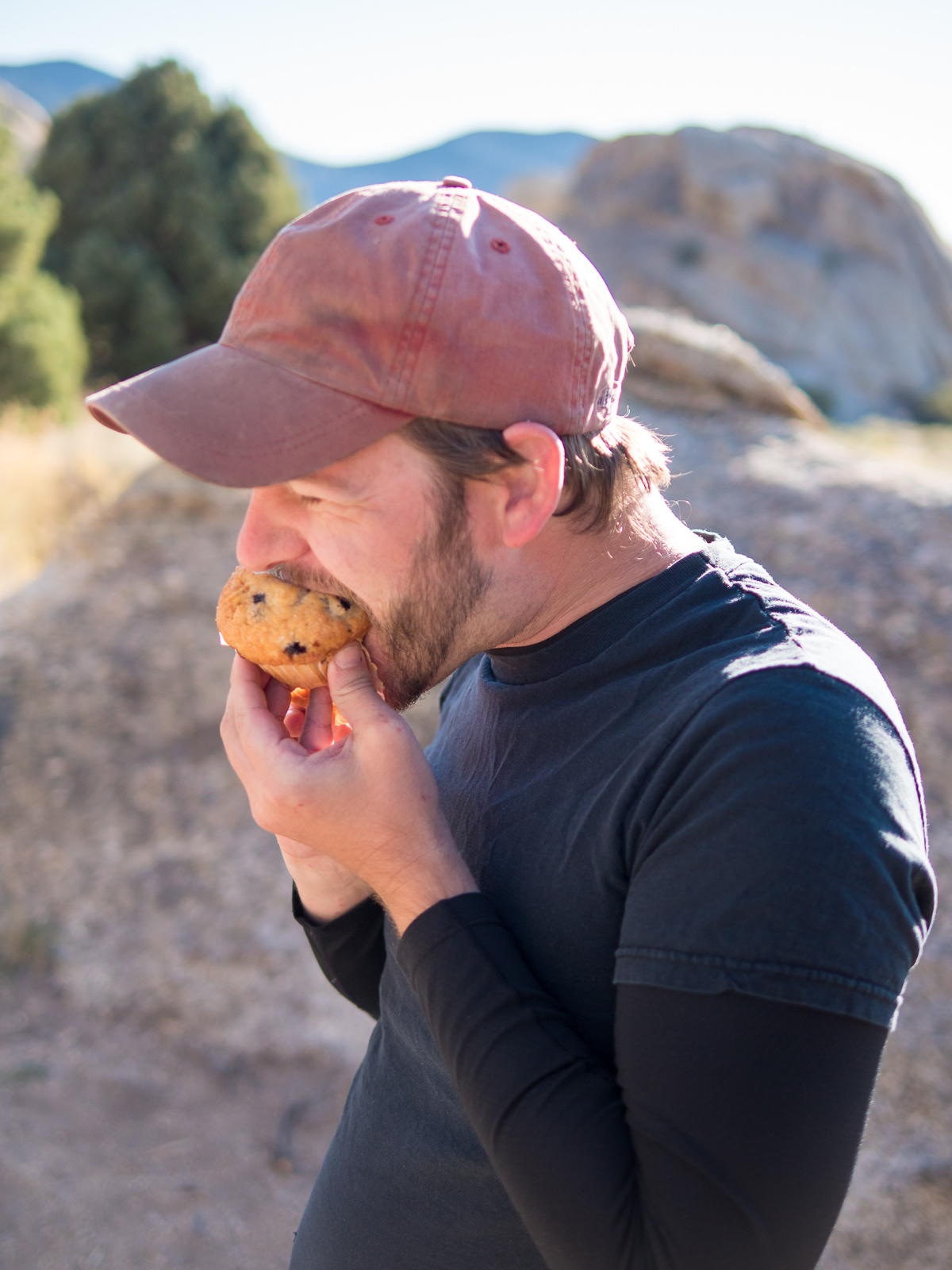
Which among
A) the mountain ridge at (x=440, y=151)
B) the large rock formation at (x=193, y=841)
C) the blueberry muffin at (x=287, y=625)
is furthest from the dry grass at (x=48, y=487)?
the mountain ridge at (x=440, y=151)

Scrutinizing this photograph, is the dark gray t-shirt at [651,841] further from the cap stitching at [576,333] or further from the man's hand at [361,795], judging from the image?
the cap stitching at [576,333]

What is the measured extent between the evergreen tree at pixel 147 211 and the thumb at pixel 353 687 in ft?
55.7

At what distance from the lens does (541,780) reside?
1.33 m

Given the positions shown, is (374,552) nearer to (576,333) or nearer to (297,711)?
(576,333)

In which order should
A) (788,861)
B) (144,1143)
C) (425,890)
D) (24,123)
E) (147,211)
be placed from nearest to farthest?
(788,861)
(425,890)
(144,1143)
(147,211)
(24,123)

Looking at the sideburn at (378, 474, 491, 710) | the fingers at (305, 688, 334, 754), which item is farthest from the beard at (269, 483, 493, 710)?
the fingers at (305, 688, 334, 754)

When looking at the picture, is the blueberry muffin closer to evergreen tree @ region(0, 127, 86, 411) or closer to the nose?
the nose

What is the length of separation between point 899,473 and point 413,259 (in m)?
7.42

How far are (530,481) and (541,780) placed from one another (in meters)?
0.43

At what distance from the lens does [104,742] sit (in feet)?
20.0

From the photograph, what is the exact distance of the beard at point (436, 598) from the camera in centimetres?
141

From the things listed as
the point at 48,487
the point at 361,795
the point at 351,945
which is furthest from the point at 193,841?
the point at 48,487

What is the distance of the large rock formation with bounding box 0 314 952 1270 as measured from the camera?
3881 millimetres

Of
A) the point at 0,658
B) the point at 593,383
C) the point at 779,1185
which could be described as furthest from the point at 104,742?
the point at 779,1185
